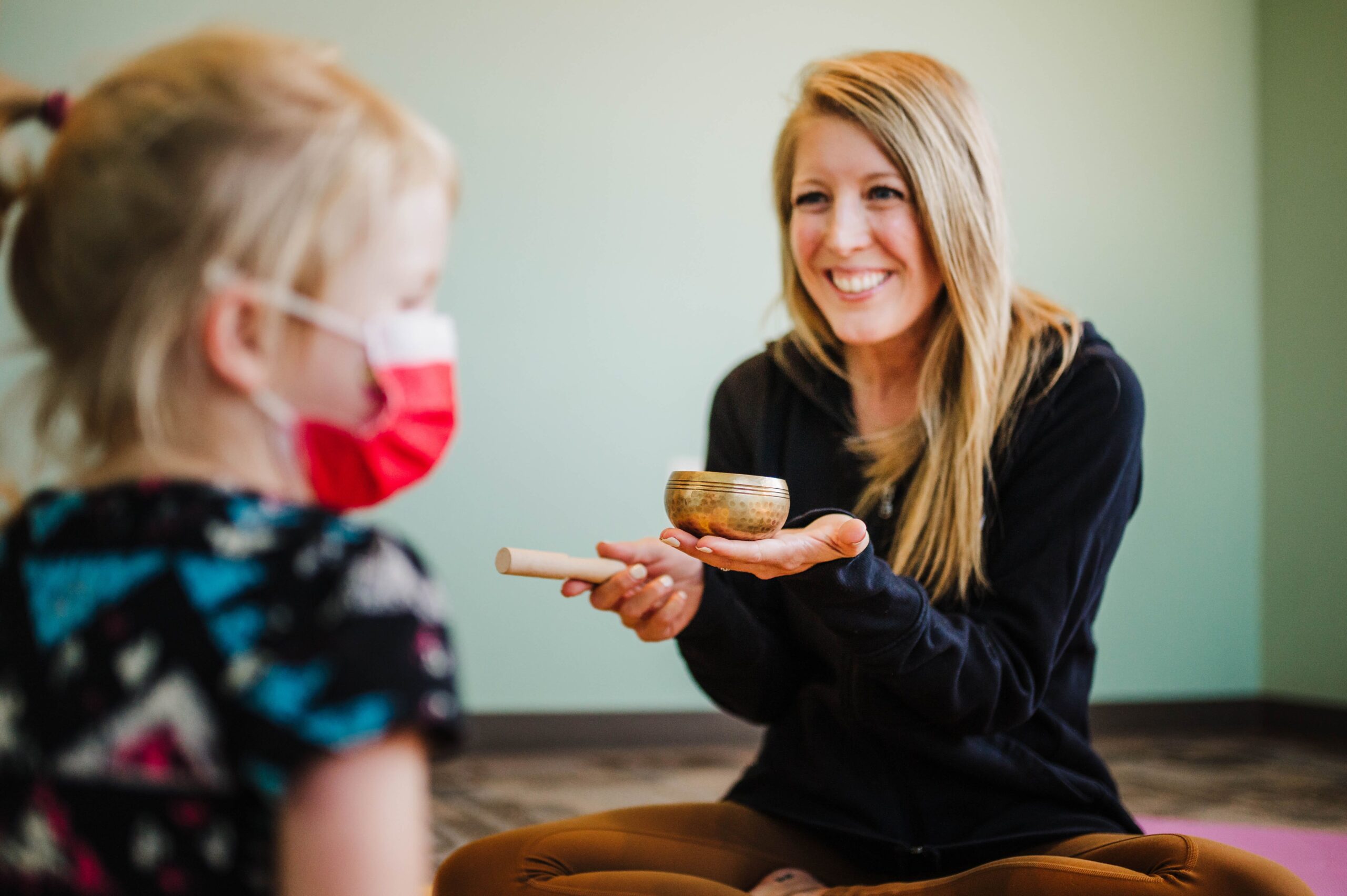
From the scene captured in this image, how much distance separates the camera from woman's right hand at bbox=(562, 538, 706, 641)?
4.30 ft

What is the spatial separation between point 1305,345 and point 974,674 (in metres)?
3.15

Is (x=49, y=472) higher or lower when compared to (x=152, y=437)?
lower

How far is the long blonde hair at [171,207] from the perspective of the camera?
685mm

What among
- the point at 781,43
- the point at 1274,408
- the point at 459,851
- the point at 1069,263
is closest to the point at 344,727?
the point at 459,851

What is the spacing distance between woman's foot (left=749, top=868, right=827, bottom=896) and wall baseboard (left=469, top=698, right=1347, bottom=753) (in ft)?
6.46

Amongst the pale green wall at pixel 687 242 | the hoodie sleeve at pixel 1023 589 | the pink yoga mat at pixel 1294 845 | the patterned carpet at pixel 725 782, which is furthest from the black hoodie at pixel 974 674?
the pale green wall at pixel 687 242

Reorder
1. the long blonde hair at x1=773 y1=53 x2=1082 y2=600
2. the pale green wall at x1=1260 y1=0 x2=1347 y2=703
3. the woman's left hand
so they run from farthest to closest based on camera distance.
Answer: the pale green wall at x1=1260 y1=0 x2=1347 y2=703, the long blonde hair at x1=773 y1=53 x2=1082 y2=600, the woman's left hand

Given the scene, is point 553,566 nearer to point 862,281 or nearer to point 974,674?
point 974,674

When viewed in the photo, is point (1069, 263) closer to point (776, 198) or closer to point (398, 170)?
point (776, 198)

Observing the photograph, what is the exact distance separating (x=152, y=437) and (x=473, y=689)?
2.67 metres

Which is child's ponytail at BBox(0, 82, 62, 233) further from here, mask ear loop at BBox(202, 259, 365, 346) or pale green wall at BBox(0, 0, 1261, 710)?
pale green wall at BBox(0, 0, 1261, 710)

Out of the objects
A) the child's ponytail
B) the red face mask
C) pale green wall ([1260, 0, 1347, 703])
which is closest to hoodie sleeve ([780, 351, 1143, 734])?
the red face mask

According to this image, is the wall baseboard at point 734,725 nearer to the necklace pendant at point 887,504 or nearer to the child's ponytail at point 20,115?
the necklace pendant at point 887,504

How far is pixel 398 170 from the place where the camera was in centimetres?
75
